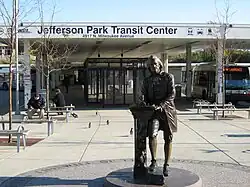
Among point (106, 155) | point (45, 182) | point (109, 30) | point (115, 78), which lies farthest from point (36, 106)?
point (45, 182)

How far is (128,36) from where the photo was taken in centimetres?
2508

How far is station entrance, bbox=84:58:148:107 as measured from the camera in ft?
95.7

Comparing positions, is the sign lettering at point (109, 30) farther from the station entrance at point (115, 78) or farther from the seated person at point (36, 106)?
the seated person at point (36, 106)

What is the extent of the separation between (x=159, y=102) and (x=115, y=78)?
22179 mm

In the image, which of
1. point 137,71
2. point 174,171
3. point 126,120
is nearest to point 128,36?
point 137,71

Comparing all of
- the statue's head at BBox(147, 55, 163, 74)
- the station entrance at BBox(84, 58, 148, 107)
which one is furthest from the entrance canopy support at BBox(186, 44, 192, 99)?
the statue's head at BBox(147, 55, 163, 74)

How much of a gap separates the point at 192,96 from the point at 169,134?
31.2 meters

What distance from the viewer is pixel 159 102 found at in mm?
7191

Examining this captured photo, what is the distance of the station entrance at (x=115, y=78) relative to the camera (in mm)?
29172

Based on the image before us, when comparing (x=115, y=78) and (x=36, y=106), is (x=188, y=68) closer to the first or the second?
(x=115, y=78)

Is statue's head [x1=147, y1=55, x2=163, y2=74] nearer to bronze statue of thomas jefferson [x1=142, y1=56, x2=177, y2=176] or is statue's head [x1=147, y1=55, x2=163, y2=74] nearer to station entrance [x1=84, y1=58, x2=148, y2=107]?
bronze statue of thomas jefferson [x1=142, y1=56, x2=177, y2=176]

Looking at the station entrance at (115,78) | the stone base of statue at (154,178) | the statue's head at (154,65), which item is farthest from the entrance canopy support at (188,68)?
the stone base of statue at (154,178)

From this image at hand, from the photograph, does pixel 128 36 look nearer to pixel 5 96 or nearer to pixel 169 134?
pixel 5 96

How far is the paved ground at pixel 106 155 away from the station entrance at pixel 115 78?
12626mm
